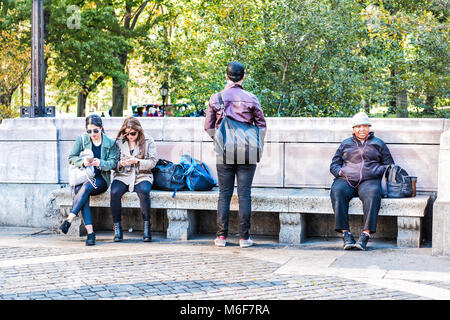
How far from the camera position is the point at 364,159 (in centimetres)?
763

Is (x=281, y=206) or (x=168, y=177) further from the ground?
(x=168, y=177)

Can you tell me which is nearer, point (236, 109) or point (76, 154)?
point (236, 109)

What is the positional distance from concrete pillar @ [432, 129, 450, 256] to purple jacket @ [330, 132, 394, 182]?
68 centimetres

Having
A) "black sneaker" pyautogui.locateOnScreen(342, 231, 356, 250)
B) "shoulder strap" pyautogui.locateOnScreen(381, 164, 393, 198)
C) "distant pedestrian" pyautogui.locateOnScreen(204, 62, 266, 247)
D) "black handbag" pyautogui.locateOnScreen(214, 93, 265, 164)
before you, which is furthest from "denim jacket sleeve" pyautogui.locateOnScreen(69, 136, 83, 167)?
"shoulder strap" pyautogui.locateOnScreen(381, 164, 393, 198)

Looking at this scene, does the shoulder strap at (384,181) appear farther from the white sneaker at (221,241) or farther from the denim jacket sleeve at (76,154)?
the denim jacket sleeve at (76,154)

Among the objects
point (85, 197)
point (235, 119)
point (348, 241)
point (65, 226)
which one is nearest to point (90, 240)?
point (65, 226)

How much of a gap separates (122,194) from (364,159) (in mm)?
2762

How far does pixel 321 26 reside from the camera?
48.8ft

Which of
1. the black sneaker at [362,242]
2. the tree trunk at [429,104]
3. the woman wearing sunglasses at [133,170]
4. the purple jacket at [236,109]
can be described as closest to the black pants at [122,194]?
the woman wearing sunglasses at [133,170]

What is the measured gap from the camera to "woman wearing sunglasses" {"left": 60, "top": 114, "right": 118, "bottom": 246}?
26.5 ft

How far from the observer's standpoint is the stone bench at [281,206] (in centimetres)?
748

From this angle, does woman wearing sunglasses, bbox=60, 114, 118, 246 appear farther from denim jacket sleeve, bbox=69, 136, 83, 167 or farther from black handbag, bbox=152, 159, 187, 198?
black handbag, bbox=152, 159, 187, 198

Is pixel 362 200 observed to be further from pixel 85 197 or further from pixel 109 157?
pixel 85 197
